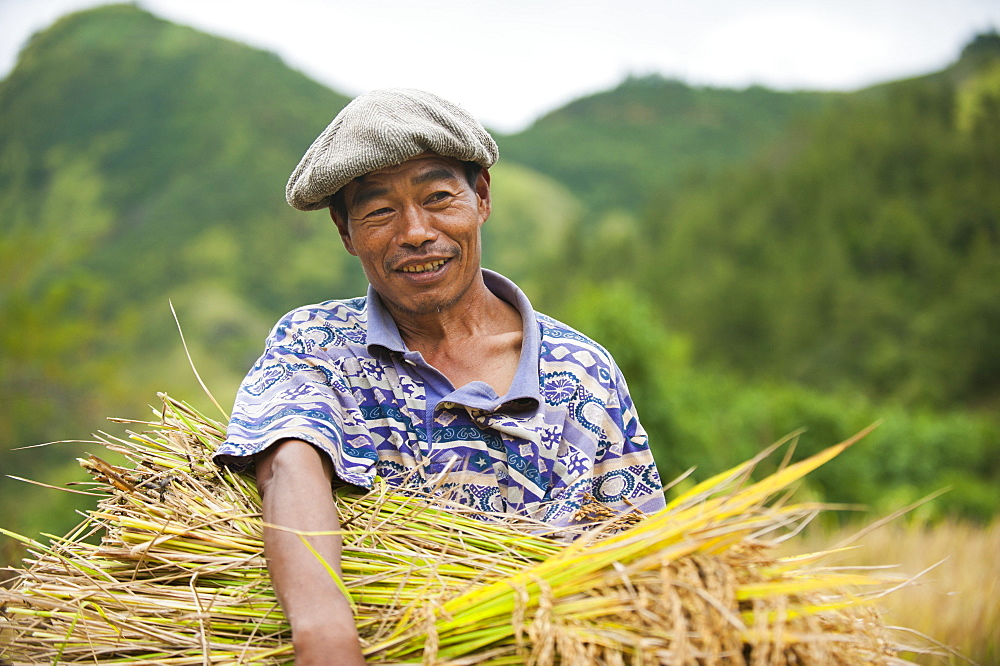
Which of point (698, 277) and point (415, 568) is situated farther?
point (698, 277)

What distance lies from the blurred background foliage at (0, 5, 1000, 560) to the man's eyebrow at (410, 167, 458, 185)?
964 centimetres

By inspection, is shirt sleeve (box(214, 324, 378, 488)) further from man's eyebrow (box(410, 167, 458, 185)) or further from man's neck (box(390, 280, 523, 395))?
man's eyebrow (box(410, 167, 458, 185))

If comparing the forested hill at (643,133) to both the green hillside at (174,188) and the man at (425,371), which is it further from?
the man at (425,371)

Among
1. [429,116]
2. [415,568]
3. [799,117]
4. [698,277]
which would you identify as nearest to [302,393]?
[415,568]

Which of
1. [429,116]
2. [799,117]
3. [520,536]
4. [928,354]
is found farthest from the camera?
[799,117]

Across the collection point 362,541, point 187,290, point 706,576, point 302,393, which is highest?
point 187,290

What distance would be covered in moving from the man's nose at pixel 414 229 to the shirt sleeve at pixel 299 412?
0.33m

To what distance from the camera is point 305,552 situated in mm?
1509

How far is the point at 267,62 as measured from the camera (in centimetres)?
6306

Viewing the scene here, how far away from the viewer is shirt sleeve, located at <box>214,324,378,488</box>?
1.67 metres

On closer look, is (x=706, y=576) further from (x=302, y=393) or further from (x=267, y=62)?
→ (x=267, y=62)

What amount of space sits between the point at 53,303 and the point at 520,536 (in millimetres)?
20953

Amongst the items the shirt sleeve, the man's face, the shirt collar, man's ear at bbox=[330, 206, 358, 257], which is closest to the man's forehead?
the man's face

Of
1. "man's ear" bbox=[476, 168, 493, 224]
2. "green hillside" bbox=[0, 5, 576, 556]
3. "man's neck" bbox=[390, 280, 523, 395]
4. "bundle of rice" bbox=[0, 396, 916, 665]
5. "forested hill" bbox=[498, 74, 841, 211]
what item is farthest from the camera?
"forested hill" bbox=[498, 74, 841, 211]
